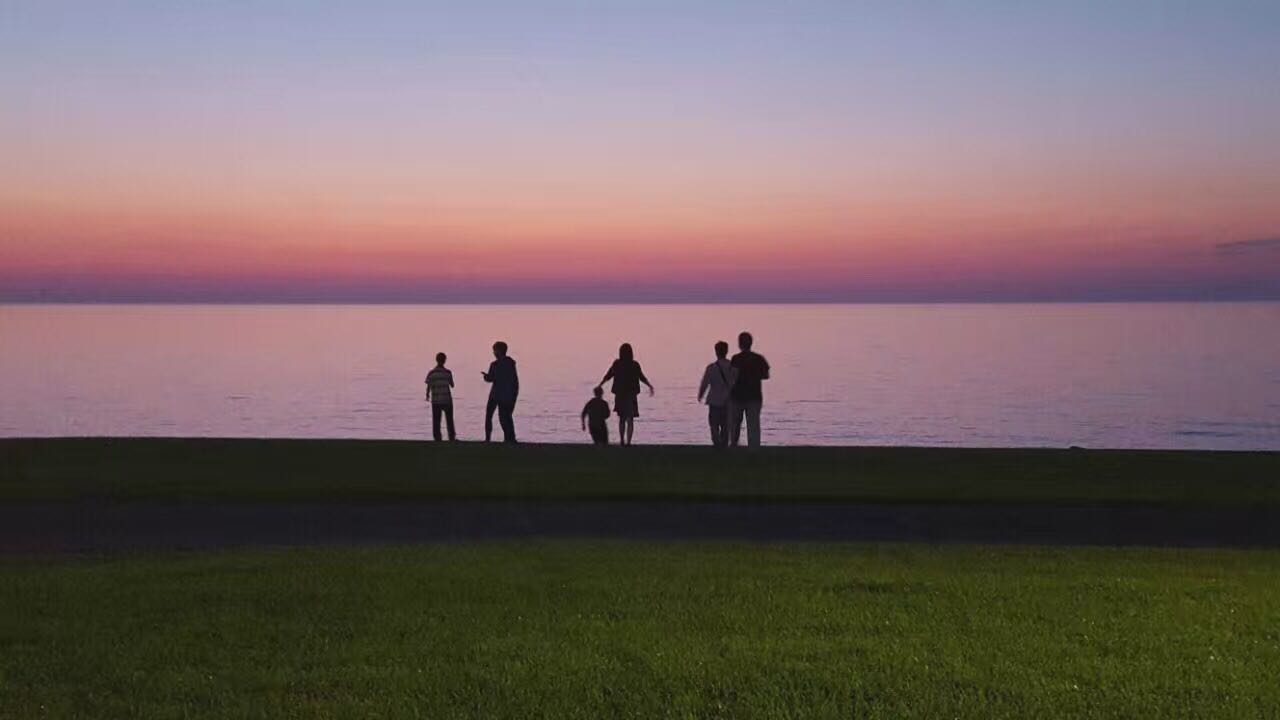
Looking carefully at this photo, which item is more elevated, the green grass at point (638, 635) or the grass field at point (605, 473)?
the grass field at point (605, 473)

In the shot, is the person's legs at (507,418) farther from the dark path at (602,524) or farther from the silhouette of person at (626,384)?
the dark path at (602,524)

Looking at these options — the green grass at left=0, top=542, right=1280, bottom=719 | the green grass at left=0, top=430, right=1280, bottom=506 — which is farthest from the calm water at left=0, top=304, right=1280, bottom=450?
the green grass at left=0, top=542, right=1280, bottom=719

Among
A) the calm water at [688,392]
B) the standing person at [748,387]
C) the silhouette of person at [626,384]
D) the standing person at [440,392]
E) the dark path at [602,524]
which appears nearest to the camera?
the dark path at [602,524]

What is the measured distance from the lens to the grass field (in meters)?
16.8

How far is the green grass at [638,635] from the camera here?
7266 millimetres

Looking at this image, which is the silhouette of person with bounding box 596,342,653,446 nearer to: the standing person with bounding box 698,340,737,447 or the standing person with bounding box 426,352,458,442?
the standing person with bounding box 698,340,737,447

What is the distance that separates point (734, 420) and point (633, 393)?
2670 millimetres

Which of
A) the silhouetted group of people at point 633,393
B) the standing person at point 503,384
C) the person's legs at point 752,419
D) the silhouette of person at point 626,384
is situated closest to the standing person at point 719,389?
the silhouetted group of people at point 633,393

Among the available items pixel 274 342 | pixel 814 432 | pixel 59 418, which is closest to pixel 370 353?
pixel 274 342

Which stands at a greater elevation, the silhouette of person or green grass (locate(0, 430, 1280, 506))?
the silhouette of person

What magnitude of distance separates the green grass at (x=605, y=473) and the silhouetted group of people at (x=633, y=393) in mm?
1219

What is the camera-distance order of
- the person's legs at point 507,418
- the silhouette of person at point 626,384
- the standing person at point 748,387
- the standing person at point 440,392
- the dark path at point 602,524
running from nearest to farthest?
the dark path at point 602,524 → the standing person at point 748,387 → the silhouette of person at point 626,384 → the person's legs at point 507,418 → the standing person at point 440,392

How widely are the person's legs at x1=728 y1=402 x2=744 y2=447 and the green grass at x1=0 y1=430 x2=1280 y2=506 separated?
1218mm

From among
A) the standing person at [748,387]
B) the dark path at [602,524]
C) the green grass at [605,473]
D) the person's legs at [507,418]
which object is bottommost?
the dark path at [602,524]
